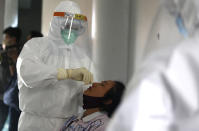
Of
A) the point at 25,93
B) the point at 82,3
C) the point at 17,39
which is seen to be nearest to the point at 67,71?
the point at 25,93

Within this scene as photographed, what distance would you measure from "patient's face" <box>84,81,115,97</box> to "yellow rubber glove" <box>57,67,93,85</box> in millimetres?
54

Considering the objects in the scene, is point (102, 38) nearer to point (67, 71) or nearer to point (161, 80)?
point (67, 71)

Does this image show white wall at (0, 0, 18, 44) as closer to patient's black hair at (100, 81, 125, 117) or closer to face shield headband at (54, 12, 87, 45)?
face shield headband at (54, 12, 87, 45)

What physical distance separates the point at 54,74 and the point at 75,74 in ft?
0.36

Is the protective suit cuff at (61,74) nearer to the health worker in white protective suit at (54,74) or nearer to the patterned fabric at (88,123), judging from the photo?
the health worker in white protective suit at (54,74)

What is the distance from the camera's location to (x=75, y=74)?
4.87 feet

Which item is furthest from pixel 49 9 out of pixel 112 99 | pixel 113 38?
pixel 112 99

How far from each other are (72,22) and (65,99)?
0.43 m

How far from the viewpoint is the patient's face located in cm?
145

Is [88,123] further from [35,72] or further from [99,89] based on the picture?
[35,72]

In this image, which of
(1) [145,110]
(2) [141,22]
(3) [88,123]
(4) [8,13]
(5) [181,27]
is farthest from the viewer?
(4) [8,13]

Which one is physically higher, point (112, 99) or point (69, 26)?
point (69, 26)

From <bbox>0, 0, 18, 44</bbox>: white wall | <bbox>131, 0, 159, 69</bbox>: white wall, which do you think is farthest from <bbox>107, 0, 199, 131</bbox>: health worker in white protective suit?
<bbox>0, 0, 18, 44</bbox>: white wall

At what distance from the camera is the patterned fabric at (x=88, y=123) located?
1.39 metres
